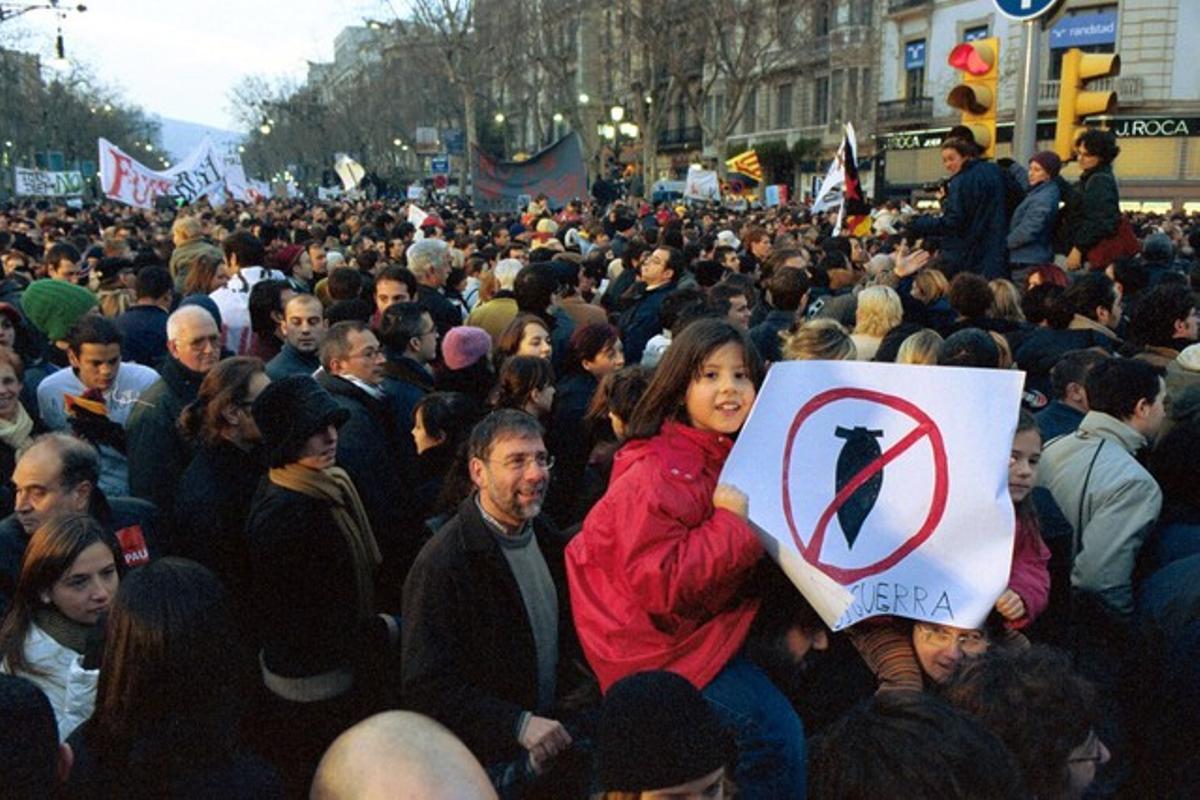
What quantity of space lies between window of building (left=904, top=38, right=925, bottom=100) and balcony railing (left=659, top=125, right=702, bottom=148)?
59.9 feet

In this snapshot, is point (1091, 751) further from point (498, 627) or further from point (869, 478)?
point (498, 627)

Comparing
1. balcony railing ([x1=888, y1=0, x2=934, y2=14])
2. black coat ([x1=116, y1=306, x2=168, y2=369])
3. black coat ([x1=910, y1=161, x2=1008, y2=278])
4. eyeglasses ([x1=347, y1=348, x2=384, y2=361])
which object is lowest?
black coat ([x1=116, y1=306, x2=168, y2=369])

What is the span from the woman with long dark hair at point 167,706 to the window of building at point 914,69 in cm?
4776

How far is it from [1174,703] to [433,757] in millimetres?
1944

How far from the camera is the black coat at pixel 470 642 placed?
9.53 ft

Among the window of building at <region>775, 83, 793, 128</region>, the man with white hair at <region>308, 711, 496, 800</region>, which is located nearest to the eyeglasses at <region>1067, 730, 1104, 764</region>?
the man with white hair at <region>308, 711, 496, 800</region>

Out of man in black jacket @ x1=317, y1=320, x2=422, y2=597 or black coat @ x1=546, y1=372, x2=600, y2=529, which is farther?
black coat @ x1=546, y1=372, x2=600, y2=529

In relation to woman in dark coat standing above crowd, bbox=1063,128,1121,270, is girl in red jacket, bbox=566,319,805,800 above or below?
below

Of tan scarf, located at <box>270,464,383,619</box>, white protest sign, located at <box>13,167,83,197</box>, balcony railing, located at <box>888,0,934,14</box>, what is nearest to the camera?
tan scarf, located at <box>270,464,383,619</box>

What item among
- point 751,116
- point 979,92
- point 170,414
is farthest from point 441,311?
point 751,116

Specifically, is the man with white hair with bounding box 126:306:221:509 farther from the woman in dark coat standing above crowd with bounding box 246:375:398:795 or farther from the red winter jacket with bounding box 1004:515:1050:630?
the red winter jacket with bounding box 1004:515:1050:630

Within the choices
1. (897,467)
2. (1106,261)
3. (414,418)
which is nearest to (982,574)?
(897,467)

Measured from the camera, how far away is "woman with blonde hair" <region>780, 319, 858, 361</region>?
15.0 feet

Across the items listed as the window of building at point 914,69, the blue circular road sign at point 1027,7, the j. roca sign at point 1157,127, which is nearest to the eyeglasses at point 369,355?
the blue circular road sign at point 1027,7
